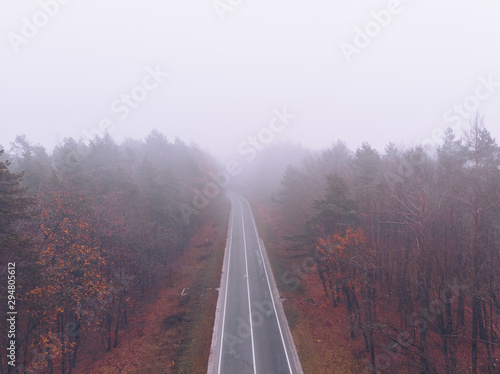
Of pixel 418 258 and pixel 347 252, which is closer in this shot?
pixel 418 258

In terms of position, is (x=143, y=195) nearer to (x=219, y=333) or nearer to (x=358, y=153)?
(x=219, y=333)

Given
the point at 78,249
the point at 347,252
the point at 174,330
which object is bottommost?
the point at 174,330

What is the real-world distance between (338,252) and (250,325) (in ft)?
30.3

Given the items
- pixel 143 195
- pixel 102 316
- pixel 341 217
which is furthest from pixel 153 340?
pixel 341 217

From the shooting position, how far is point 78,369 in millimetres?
17062

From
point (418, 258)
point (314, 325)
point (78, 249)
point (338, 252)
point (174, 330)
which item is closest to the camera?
point (418, 258)

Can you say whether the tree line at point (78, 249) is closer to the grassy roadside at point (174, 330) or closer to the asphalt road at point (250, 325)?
the grassy roadside at point (174, 330)

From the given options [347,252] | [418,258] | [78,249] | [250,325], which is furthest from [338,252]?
[78,249]

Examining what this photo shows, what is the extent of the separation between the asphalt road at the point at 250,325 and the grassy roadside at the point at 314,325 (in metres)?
0.78

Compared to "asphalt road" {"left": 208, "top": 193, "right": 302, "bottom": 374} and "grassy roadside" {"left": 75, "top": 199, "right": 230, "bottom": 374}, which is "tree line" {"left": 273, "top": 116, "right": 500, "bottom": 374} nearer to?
"asphalt road" {"left": 208, "top": 193, "right": 302, "bottom": 374}

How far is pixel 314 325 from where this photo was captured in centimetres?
2116

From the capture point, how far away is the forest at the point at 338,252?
513 inches

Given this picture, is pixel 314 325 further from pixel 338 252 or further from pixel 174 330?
pixel 174 330

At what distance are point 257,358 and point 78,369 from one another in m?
11.7
